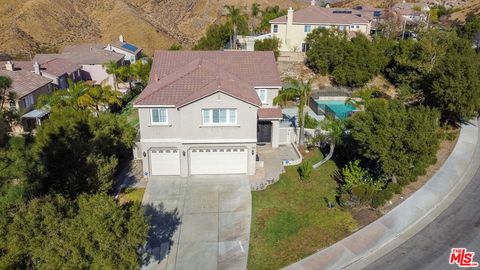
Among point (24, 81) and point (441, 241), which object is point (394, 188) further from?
point (24, 81)

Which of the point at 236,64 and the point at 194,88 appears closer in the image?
the point at 194,88

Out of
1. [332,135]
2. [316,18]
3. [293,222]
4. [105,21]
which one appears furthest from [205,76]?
[105,21]

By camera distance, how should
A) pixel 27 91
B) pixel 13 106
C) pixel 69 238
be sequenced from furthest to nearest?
pixel 27 91
pixel 13 106
pixel 69 238

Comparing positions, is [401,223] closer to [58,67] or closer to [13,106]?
[13,106]

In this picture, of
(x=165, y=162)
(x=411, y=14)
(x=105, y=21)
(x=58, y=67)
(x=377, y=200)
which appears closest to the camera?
(x=377, y=200)

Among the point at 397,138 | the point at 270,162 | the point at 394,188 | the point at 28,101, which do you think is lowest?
the point at 270,162

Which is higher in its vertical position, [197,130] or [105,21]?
[105,21]

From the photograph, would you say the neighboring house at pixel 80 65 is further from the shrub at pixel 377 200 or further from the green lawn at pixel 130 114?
the shrub at pixel 377 200
